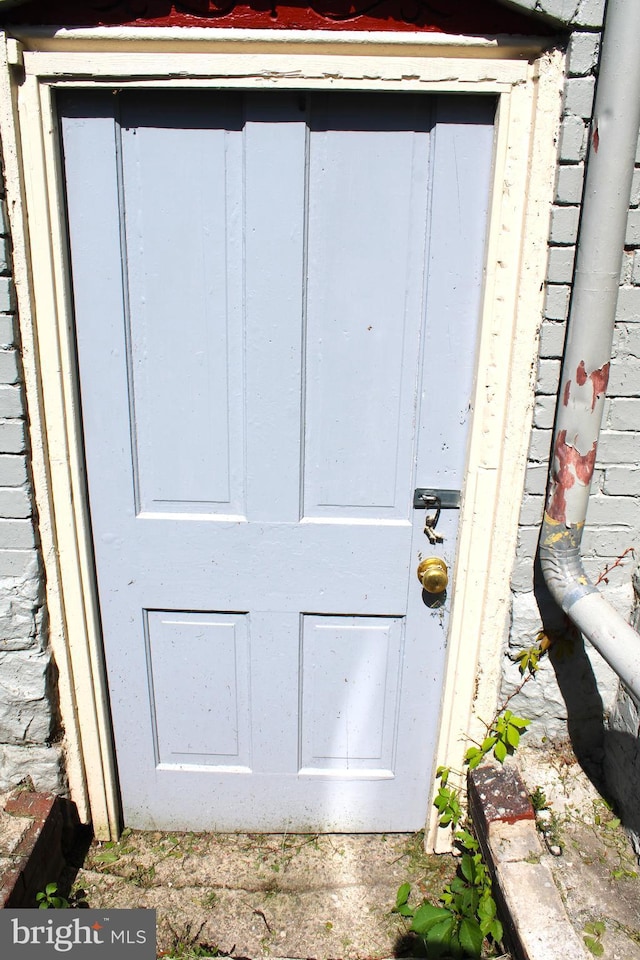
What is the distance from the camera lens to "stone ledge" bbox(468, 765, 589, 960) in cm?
185

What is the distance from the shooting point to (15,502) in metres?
2.00

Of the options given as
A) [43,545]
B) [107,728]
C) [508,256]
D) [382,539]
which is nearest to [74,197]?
[43,545]

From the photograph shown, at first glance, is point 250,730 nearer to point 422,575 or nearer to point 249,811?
point 249,811

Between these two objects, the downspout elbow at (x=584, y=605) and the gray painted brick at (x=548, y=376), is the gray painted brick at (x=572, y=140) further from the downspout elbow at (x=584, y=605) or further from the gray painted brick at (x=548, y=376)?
the downspout elbow at (x=584, y=605)

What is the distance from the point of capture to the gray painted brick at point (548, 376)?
6.13 ft

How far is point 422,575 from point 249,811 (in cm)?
114

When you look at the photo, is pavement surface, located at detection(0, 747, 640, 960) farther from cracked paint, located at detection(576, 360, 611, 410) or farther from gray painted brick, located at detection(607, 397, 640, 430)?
cracked paint, located at detection(576, 360, 611, 410)

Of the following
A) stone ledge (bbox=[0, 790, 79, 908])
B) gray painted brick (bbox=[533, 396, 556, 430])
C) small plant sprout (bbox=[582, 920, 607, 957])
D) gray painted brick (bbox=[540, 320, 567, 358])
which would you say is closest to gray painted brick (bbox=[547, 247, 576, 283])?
gray painted brick (bbox=[540, 320, 567, 358])

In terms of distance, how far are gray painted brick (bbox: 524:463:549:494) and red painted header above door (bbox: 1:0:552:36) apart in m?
1.09

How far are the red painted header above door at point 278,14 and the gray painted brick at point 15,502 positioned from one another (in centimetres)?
118

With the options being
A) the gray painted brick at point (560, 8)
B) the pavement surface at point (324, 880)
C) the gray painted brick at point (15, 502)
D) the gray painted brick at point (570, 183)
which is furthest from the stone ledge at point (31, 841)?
the gray painted brick at point (560, 8)

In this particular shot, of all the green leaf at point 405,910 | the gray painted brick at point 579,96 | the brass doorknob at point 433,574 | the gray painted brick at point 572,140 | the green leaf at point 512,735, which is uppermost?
the gray painted brick at point 579,96

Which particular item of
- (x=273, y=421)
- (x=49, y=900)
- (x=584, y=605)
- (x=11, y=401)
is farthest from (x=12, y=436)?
(x=584, y=605)

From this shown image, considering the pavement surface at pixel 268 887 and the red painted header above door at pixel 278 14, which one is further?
the pavement surface at pixel 268 887
